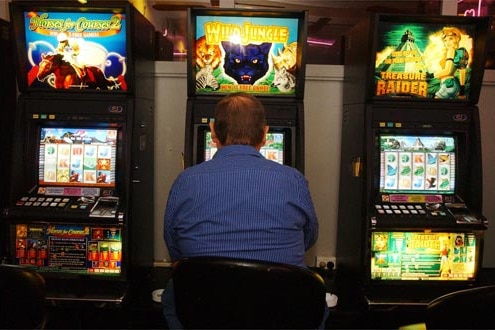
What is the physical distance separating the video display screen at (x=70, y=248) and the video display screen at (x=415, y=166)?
159 centimetres

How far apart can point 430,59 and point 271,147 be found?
106 cm

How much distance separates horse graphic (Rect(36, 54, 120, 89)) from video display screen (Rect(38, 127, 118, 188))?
27cm

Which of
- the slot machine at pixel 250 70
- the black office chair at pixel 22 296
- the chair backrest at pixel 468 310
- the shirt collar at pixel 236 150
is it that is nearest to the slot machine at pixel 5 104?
the slot machine at pixel 250 70

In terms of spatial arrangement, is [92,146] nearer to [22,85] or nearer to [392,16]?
[22,85]

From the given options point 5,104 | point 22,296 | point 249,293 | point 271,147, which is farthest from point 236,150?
point 5,104

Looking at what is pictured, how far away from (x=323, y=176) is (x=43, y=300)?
8.43ft

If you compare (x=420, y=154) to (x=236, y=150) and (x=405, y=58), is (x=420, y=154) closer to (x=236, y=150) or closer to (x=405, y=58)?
(x=405, y=58)

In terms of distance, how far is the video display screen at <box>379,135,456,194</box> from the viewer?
3.08 meters

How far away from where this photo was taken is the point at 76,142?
3.04 metres

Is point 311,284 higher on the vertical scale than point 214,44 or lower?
lower

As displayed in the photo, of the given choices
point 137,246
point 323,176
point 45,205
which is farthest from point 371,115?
point 45,205

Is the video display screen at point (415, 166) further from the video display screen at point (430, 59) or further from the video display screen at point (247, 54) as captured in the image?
the video display screen at point (247, 54)

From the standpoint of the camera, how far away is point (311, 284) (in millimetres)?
1591

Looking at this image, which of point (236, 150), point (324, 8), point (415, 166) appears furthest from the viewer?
point (324, 8)
